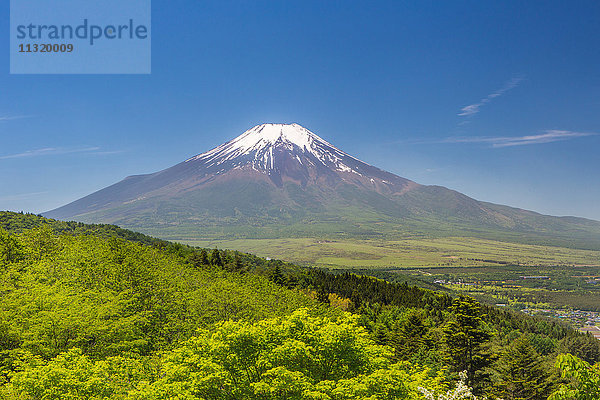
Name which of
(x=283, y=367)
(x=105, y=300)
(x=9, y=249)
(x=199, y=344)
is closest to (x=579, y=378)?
(x=283, y=367)

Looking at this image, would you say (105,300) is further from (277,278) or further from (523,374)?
(277,278)

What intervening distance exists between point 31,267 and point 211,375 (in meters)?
27.6

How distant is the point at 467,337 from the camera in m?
36.2

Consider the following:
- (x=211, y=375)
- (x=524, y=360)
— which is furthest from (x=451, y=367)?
(x=211, y=375)

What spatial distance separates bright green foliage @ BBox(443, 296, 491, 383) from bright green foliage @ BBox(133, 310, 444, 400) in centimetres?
1952

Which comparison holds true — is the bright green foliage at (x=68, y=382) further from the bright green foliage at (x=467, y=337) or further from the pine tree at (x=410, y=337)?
→ the pine tree at (x=410, y=337)

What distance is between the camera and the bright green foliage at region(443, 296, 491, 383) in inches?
1431

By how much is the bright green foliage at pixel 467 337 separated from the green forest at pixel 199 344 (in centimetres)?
11

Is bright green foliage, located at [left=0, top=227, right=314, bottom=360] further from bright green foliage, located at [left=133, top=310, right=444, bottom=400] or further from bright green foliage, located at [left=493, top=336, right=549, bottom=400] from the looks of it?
bright green foliage, located at [left=493, top=336, right=549, bottom=400]

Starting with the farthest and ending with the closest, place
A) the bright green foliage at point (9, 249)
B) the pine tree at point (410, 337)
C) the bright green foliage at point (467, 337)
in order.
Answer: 1. the pine tree at point (410, 337)
2. the bright green foliage at point (9, 249)
3. the bright green foliage at point (467, 337)

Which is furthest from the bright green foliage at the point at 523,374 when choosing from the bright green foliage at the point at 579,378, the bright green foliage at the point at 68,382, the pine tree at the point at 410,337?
the bright green foliage at the point at 68,382

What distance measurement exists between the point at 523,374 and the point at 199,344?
36.9 m

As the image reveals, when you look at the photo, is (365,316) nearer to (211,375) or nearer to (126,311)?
(126,311)

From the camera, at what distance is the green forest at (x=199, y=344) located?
53.1ft
